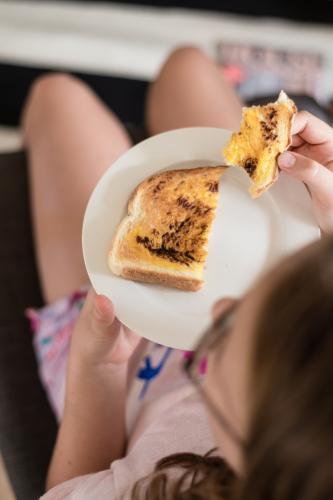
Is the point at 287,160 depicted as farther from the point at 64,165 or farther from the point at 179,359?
the point at 64,165

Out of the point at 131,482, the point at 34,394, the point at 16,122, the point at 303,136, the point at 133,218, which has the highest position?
the point at 303,136

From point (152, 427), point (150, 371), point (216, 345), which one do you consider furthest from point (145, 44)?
point (216, 345)

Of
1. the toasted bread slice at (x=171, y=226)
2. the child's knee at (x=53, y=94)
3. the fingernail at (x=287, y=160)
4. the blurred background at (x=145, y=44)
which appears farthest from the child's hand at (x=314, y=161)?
the blurred background at (x=145, y=44)

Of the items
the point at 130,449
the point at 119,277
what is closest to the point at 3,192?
the point at 119,277

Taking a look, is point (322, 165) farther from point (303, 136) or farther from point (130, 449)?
point (130, 449)

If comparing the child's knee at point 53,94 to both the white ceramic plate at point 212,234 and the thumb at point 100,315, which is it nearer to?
the white ceramic plate at point 212,234

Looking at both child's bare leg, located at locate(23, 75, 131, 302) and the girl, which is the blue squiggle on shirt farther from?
child's bare leg, located at locate(23, 75, 131, 302)
